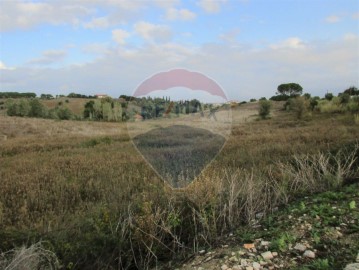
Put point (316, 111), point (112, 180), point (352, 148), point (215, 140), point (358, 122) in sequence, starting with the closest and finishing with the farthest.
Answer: point (112, 180), point (215, 140), point (352, 148), point (358, 122), point (316, 111)

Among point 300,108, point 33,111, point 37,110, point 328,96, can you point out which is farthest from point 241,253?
point 33,111

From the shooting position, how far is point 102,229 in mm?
4816

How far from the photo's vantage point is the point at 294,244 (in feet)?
13.4

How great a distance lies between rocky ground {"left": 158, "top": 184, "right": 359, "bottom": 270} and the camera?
3.69 meters

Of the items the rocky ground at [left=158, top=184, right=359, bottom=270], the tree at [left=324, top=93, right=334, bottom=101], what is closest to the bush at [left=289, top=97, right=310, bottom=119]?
the tree at [left=324, top=93, right=334, bottom=101]

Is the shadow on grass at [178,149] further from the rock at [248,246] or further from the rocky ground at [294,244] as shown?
the rock at [248,246]

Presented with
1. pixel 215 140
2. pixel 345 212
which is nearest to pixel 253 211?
pixel 345 212

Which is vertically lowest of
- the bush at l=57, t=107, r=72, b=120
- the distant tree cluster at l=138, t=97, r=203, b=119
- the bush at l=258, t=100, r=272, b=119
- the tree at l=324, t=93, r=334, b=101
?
the bush at l=57, t=107, r=72, b=120

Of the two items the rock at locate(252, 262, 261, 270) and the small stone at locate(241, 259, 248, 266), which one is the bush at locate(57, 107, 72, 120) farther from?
the rock at locate(252, 262, 261, 270)

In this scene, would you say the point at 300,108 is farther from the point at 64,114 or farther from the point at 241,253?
the point at 64,114

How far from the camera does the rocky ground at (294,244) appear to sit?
3693 millimetres

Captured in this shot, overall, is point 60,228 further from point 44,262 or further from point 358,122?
point 358,122

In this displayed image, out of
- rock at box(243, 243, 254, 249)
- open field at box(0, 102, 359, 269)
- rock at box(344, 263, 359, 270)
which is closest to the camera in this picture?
rock at box(344, 263, 359, 270)

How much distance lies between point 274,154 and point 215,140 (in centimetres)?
299
